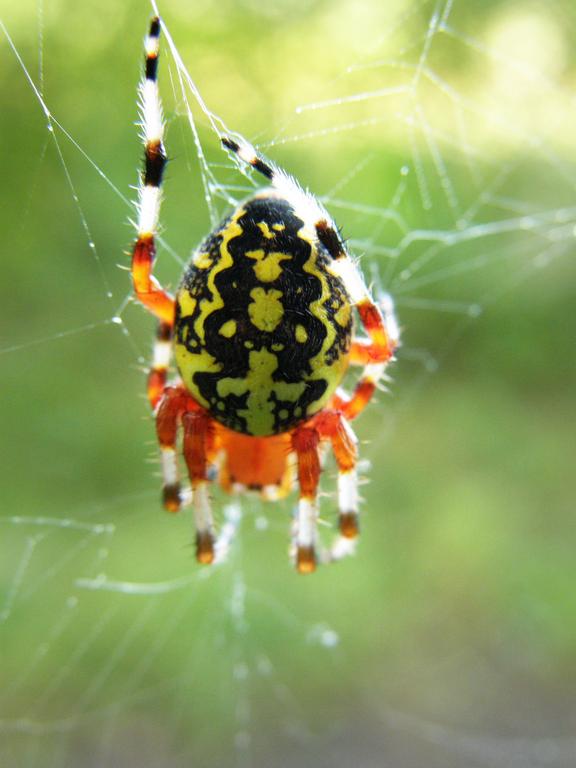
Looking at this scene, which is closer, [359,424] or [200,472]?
[200,472]

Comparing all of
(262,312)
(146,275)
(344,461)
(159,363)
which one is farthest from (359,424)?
(262,312)

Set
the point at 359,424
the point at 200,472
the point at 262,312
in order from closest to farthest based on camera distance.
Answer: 1. the point at 262,312
2. the point at 200,472
3. the point at 359,424

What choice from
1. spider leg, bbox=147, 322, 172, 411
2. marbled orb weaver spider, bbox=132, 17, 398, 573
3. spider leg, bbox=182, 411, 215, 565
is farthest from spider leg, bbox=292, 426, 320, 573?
spider leg, bbox=147, 322, 172, 411

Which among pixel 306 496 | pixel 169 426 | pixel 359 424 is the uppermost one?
pixel 359 424

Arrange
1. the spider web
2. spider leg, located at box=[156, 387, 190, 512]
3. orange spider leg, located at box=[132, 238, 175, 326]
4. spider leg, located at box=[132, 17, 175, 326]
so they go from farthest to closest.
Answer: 1. the spider web
2. spider leg, located at box=[156, 387, 190, 512]
3. orange spider leg, located at box=[132, 238, 175, 326]
4. spider leg, located at box=[132, 17, 175, 326]

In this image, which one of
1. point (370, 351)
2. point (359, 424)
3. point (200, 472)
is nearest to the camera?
point (370, 351)

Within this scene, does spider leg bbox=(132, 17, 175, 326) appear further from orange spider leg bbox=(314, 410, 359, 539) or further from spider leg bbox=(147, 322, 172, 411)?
orange spider leg bbox=(314, 410, 359, 539)

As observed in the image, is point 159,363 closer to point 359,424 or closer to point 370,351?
point 370,351
